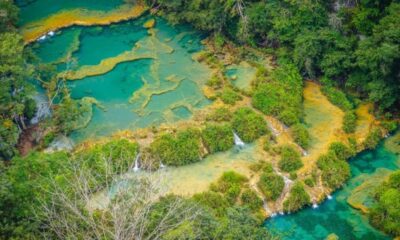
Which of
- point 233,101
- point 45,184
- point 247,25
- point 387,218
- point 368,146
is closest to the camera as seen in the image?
point 45,184

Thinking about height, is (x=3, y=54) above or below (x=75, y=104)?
above

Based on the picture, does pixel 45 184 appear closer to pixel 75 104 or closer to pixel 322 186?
pixel 75 104

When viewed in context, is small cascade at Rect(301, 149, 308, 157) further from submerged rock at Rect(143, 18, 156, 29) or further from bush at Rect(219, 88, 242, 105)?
submerged rock at Rect(143, 18, 156, 29)

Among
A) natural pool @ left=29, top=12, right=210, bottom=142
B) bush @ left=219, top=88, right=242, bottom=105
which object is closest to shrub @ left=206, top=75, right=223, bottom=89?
natural pool @ left=29, top=12, right=210, bottom=142

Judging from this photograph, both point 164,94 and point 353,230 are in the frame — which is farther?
point 164,94

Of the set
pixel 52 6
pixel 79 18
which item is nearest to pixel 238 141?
pixel 79 18

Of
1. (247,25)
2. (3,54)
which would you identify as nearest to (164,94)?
(247,25)

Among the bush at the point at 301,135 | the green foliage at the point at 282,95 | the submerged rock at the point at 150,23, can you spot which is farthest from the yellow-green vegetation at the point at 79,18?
the bush at the point at 301,135
